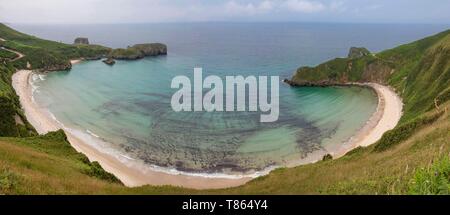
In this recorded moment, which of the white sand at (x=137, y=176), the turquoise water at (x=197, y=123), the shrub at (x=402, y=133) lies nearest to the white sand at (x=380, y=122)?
the turquoise water at (x=197, y=123)

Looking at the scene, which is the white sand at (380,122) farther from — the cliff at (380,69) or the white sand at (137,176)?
the white sand at (137,176)

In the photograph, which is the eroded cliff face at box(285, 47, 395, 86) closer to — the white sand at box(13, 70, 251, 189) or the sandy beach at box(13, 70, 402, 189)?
the sandy beach at box(13, 70, 402, 189)

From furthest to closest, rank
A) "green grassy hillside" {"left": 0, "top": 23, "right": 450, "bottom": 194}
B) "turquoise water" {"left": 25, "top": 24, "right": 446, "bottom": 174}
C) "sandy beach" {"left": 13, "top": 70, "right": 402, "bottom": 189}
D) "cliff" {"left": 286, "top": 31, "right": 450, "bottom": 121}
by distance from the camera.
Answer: "cliff" {"left": 286, "top": 31, "right": 450, "bottom": 121}, "turquoise water" {"left": 25, "top": 24, "right": 446, "bottom": 174}, "sandy beach" {"left": 13, "top": 70, "right": 402, "bottom": 189}, "green grassy hillside" {"left": 0, "top": 23, "right": 450, "bottom": 194}

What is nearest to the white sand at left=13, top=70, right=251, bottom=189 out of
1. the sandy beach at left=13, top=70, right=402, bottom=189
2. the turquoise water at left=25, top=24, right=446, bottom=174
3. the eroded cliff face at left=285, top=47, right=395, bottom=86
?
the sandy beach at left=13, top=70, right=402, bottom=189

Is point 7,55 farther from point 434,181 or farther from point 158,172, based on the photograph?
point 434,181
